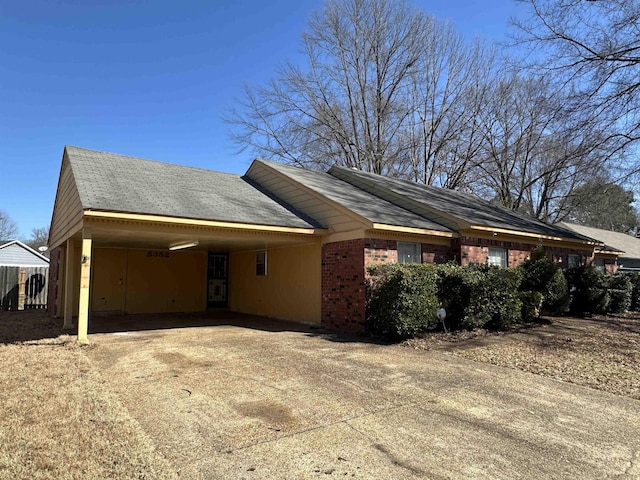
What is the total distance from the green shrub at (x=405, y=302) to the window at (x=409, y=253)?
1.64 m

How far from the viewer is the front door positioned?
16.1 meters

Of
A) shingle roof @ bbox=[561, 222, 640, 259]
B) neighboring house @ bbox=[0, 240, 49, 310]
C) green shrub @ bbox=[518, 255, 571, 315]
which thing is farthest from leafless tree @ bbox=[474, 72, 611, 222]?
neighboring house @ bbox=[0, 240, 49, 310]

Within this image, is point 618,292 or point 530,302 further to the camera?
point 618,292

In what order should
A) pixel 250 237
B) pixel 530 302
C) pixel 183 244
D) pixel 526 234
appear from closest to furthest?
pixel 250 237
pixel 530 302
pixel 183 244
pixel 526 234

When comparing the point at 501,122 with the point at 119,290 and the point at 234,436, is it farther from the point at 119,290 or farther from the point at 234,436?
the point at 234,436

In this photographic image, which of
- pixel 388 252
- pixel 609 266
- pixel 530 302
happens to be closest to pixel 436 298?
pixel 388 252

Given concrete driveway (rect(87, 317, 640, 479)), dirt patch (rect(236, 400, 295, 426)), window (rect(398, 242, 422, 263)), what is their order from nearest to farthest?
concrete driveway (rect(87, 317, 640, 479)) → dirt patch (rect(236, 400, 295, 426)) → window (rect(398, 242, 422, 263))

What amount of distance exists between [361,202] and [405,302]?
13.6ft

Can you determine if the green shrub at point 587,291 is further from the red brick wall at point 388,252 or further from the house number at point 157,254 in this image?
the house number at point 157,254

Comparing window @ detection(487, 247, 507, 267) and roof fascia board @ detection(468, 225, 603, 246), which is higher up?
roof fascia board @ detection(468, 225, 603, 246)

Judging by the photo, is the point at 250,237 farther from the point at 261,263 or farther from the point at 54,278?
the point at 54,278

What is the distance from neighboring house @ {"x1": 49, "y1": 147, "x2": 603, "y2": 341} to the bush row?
0.96 metres

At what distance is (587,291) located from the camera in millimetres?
12977

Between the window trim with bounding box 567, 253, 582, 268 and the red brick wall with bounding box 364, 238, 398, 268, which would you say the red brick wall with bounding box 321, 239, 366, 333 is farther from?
the window trim with bounding box 567, 253, 582, 268
